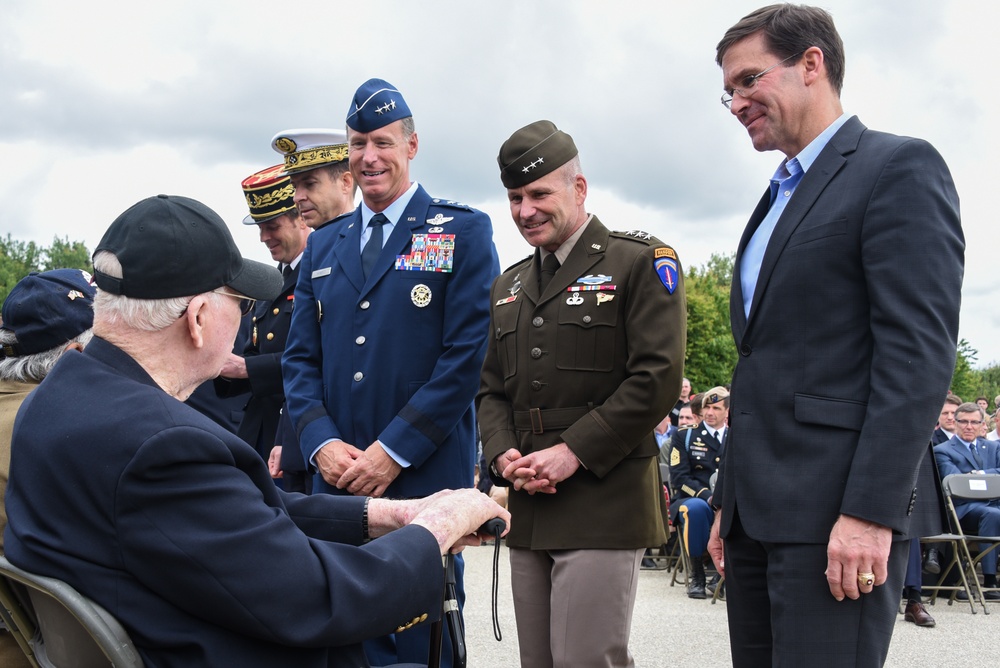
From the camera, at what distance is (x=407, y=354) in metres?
3.77

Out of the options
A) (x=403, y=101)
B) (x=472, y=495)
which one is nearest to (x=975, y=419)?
(x=403, y=101)

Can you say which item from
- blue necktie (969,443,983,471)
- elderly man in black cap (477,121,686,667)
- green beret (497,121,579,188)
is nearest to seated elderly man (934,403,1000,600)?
blue necktie (969,443,983,471)

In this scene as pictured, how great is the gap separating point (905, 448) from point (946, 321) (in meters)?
0.33

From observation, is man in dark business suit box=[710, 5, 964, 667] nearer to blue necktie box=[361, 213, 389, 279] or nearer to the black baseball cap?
the black baseball cap

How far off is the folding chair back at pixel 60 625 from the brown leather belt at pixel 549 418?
178cm

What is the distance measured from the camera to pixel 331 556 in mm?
1956

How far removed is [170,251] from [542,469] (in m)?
1.67

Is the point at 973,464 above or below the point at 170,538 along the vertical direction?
below

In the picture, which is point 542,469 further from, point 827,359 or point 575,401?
point 827,359

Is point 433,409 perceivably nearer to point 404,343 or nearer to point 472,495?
point 404,343

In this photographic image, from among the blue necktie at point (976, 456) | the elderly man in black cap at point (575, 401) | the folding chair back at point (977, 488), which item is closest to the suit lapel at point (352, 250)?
the elderly man in black cap at point (575, 401)

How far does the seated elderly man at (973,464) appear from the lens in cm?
1029

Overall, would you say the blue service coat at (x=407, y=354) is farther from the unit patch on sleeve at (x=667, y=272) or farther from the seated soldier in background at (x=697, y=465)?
the seated soldier in background at (x=697, y=465)

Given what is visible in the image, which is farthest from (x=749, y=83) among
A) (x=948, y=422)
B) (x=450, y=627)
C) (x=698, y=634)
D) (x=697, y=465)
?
(x=948, y=422)
